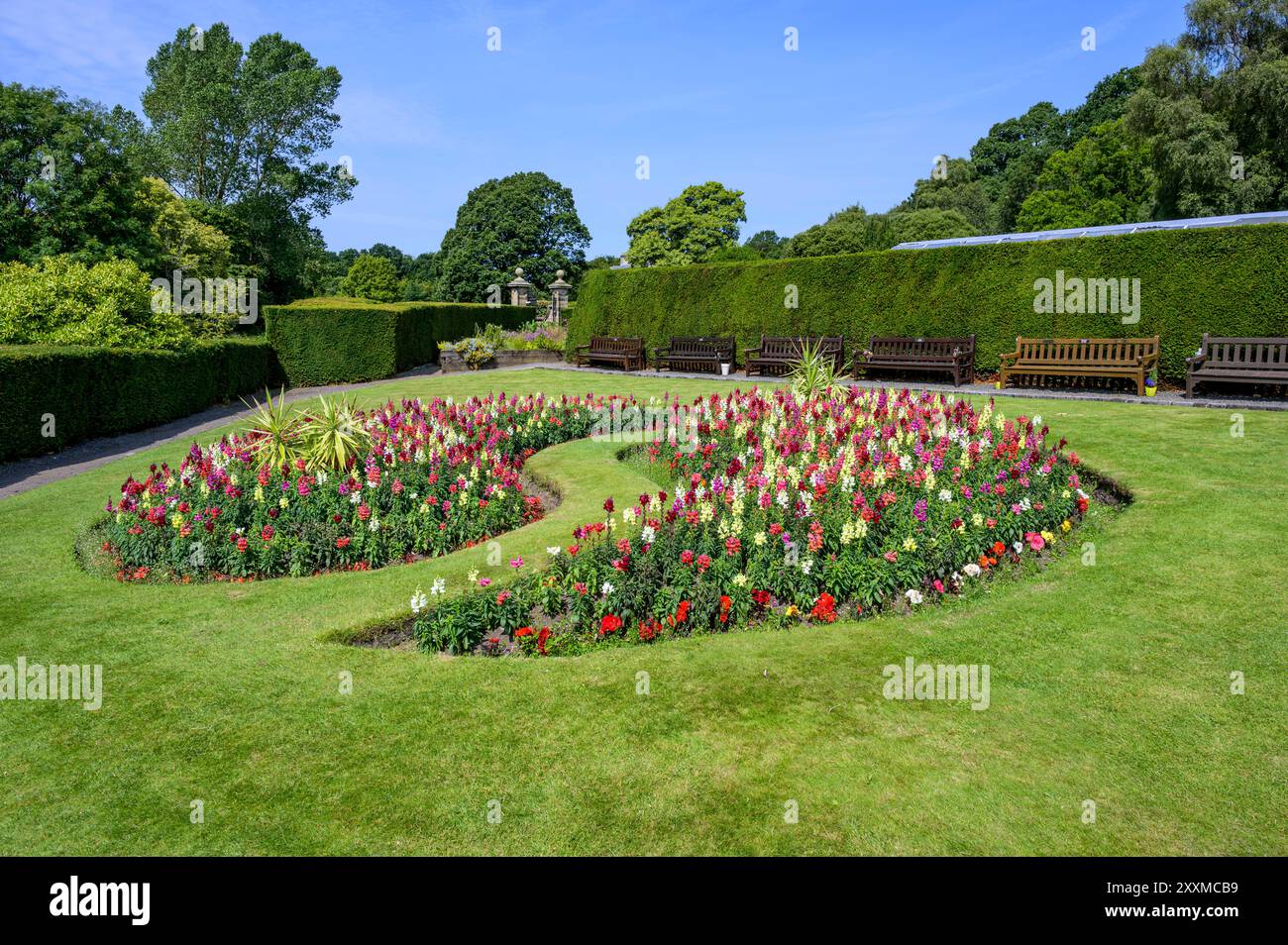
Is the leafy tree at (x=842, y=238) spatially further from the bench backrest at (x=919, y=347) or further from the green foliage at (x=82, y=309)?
the green foliage at (x=82, y=309)

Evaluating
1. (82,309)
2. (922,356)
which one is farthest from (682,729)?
(82,309)

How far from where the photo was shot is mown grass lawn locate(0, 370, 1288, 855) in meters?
3.19

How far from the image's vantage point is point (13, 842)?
3.19 metres

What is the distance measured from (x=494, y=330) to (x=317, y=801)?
27192 millimetres

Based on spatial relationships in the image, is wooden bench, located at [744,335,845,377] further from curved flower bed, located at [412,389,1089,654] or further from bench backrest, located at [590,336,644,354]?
curved flower bed, located at [412,389,1089,654]

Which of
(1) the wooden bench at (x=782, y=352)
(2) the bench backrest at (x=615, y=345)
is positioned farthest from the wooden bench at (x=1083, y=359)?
(2) the bench backrest at (x=615, y=345)

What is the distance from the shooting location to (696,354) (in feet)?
72.3

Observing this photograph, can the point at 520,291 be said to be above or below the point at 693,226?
below

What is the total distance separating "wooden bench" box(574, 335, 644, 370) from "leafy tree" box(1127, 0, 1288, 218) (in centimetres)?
2156

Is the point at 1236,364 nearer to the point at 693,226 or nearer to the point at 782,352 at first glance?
the point at 782,352

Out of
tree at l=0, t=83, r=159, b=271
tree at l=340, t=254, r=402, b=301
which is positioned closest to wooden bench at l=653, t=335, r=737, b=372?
tree at l=0, t=83, r=159, b=271

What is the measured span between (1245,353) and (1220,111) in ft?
76.0

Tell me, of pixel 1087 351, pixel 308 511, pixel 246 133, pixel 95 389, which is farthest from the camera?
pixel 246 133
